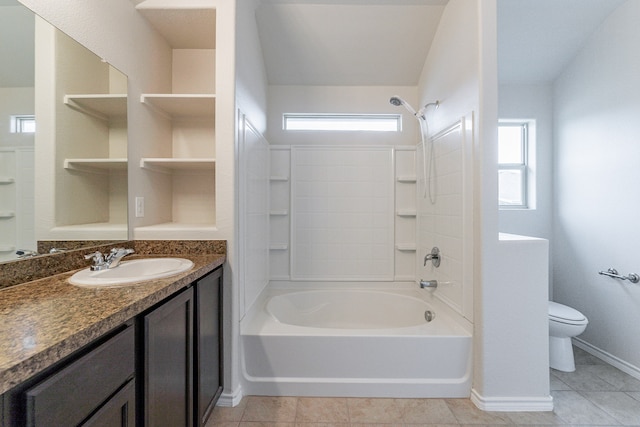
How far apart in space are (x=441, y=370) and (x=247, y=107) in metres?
2.15

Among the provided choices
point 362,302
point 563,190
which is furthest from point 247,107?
point 563,190

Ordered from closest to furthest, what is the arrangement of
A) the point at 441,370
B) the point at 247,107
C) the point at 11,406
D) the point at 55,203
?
the point at 11,406 → the point at 55,203 → the point at 441,370 → the point at 247,107

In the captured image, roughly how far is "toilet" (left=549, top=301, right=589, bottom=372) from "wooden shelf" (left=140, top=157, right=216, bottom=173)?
2.63m

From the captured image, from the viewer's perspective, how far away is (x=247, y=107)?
198 cm

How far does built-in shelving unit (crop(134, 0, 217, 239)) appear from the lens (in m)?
1.73

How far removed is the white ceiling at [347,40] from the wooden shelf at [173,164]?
127cm

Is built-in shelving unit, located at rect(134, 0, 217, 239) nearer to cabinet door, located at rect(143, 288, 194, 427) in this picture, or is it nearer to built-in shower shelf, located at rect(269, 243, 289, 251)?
cabinet door, located at rect(143, 288, 194, 427)

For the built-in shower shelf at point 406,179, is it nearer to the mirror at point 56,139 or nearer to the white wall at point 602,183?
the white wall at point 602,183

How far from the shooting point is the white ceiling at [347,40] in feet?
7.25

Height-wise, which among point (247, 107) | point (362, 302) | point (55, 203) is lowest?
point (362, 302)

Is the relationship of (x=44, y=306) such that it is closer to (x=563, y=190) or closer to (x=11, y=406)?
(x=11, y=406)

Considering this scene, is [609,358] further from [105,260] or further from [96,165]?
[96,165]

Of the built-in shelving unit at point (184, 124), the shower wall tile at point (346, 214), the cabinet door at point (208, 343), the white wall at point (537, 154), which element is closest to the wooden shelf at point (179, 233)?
the built-in shelving unit at point (184, 124)

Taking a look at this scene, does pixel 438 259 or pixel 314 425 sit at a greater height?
pixel 438 259
